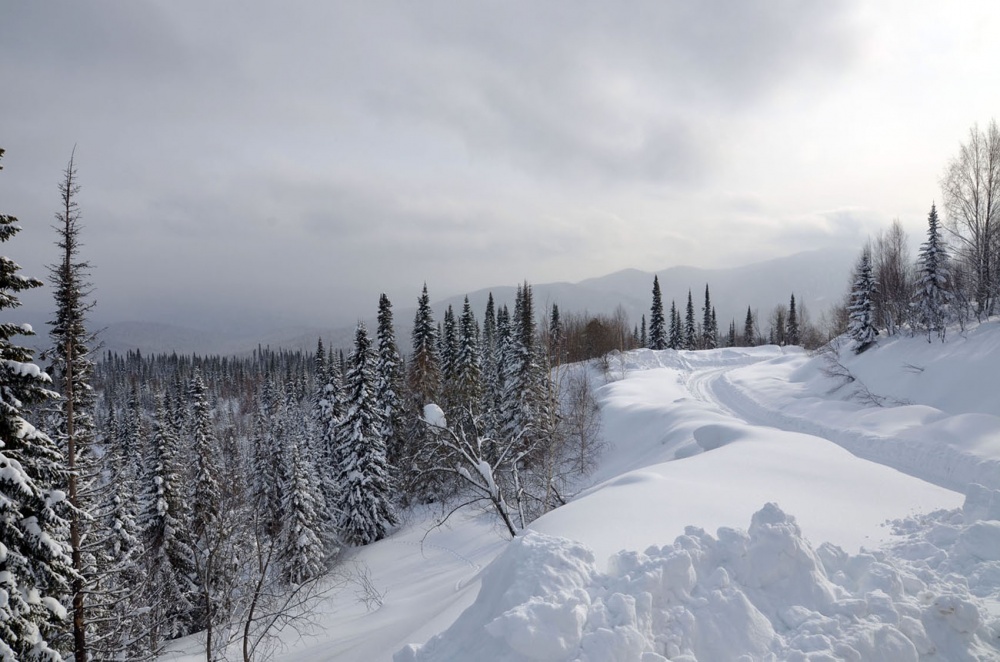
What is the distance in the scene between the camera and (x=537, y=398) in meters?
30.9

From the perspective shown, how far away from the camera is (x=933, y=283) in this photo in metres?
29.0

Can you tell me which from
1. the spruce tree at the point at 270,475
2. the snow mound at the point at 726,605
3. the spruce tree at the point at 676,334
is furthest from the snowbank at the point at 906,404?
the spruce tree at the point at 676,334

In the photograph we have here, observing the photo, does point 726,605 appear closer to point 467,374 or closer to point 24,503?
point 24,503

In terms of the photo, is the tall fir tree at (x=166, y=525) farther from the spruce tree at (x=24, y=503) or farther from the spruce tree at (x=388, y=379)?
the spruce tree at (x=24, y=503)

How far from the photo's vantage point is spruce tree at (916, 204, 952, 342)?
27.8 metres

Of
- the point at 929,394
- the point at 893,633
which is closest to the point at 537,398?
the point at 929,394

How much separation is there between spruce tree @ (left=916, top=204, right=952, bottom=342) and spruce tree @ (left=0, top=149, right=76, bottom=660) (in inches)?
1486

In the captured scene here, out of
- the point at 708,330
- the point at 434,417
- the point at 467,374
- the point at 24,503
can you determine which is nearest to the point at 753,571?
the point at 434,417

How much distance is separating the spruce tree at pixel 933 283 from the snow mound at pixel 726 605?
1166 inches

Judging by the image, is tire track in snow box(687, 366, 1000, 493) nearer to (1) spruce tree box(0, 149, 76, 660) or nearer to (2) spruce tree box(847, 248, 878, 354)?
(2) spruce tree box(847, 248, 878, 354)

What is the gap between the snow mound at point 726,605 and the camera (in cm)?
443

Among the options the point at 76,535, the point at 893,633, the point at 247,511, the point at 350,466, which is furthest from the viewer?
the point at 350,466

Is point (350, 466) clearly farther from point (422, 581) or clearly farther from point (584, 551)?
point (584, 551)

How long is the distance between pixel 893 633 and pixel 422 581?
56.2 ft
